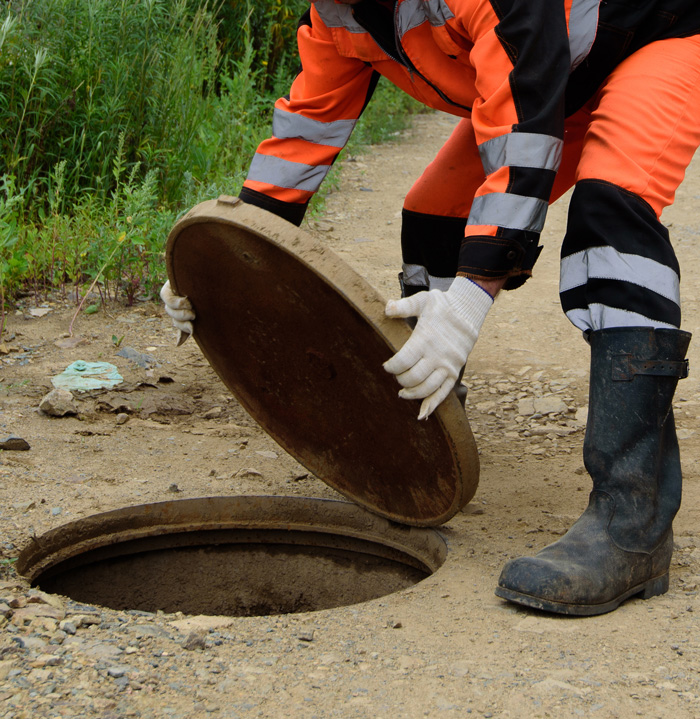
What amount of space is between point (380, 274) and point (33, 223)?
175cm

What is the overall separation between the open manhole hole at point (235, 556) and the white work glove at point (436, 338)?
70cm

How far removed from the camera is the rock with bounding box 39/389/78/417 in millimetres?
2875

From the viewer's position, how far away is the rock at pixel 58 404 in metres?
2.88

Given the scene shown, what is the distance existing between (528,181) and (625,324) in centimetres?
35

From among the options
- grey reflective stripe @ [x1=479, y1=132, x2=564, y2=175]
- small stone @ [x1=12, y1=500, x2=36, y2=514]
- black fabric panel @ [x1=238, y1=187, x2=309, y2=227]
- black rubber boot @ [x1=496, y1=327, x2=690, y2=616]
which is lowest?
small stone @ [x1=12, y1=500, x2=36, y2=514]

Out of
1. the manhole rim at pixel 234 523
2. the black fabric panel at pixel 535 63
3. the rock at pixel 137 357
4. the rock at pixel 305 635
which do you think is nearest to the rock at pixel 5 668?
the rock at pixel 305 635

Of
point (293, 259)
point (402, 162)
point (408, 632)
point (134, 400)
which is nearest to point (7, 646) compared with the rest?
point (408, 632)

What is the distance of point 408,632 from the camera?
1.71 metres

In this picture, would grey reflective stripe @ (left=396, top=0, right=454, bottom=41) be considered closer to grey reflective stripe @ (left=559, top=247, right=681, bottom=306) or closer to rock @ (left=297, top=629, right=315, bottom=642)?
grey reflective stripe @ (left=559, top=247, right=681, bottom=306)

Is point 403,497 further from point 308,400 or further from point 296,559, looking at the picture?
point 296,559

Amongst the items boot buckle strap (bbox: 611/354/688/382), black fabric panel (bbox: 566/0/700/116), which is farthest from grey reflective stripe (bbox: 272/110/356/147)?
boot buckle strap (bbox: 611/354/688/382)

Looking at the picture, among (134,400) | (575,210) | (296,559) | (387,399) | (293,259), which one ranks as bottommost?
(296,559)

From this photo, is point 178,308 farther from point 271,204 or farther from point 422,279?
point 422,279

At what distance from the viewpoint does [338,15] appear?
85.6 inches
